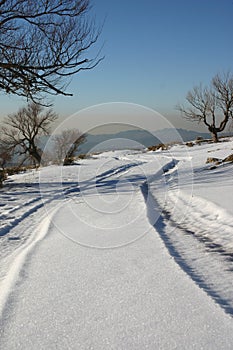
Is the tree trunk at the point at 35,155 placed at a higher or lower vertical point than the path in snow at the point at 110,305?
higher

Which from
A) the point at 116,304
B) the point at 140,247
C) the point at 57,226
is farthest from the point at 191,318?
the point at 57,226

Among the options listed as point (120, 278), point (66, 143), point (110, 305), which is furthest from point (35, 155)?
point (110, 305)

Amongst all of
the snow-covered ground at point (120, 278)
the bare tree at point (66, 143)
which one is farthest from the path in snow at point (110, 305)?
A: the bare tree at point (66, 143)

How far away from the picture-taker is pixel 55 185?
31.2 feet

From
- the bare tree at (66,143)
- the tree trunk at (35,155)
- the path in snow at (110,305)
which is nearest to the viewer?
the path in snow at (110,305)

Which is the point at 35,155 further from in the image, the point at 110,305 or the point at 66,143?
the point at 110,305

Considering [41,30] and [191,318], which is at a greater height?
[41,30]

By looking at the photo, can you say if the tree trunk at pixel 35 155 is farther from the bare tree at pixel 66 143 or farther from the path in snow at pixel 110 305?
the path in snow at pixel 110 305

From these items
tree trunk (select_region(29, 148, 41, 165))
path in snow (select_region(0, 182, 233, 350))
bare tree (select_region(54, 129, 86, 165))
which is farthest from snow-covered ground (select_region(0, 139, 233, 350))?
bare tree (select_region(54, 129, 86, 165))

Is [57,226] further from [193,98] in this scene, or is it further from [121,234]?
[193,98]

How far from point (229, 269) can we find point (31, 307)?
173 cm

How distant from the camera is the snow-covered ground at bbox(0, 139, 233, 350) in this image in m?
1.68

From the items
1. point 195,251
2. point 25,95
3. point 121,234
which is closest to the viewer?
point 195,251

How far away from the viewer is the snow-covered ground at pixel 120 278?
1.68 metres
